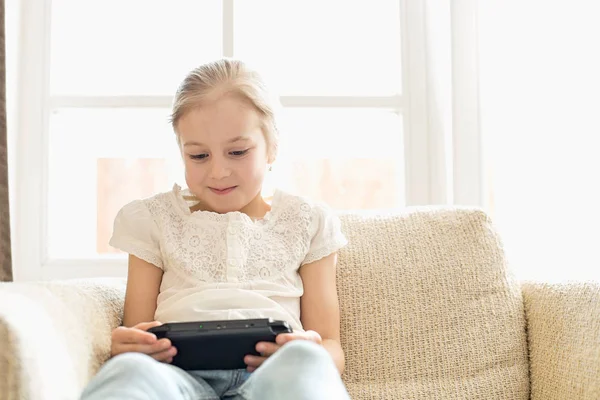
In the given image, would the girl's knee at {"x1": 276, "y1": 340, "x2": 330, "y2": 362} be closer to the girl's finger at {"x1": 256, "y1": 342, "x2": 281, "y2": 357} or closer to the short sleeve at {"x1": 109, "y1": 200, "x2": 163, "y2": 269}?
the girl's finger at {"x1": 256, "y1": 342, "x2": 281, "y2": 357}

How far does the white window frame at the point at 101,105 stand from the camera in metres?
2.00

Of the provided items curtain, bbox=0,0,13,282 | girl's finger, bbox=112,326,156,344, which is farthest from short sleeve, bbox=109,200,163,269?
curtain, bbox=0,0,13,282

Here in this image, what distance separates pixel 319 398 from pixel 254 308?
0.39 m

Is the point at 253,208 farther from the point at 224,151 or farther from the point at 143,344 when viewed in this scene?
the point at 143,344

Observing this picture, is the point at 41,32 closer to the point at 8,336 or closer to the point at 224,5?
the point at 224,5

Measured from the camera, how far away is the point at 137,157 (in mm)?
2090

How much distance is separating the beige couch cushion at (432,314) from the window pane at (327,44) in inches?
28.4

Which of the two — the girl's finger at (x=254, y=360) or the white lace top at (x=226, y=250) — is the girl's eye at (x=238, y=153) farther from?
the girl's finger at (x=254, y=360)

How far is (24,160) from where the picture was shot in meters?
2.01

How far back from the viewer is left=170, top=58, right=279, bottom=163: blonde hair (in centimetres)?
133

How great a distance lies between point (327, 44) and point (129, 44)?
0.57 m

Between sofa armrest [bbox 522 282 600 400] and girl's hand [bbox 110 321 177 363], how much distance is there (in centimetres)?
68

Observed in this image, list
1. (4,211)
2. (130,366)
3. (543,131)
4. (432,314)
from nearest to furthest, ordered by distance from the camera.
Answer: (130,366), (432,314), (4,211), (543,131)

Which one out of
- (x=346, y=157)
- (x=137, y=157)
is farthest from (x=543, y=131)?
(x=137, y=157)
